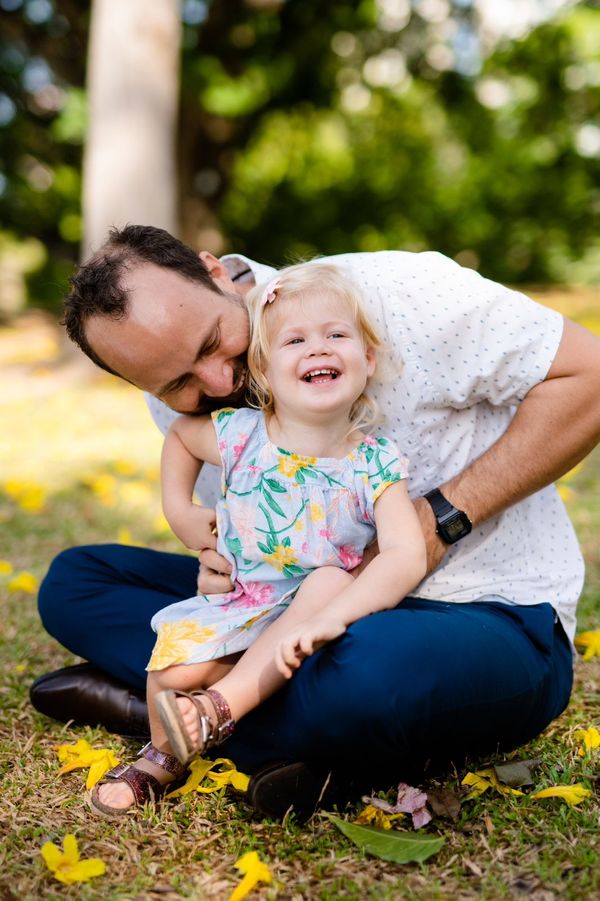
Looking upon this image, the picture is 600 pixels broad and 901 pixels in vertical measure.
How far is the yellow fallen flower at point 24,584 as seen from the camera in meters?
3.39

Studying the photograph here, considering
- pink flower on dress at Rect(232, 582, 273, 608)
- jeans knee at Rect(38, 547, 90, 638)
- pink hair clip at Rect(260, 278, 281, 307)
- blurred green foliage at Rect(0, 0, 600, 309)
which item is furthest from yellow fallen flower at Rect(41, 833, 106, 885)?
blurred green foliage at Rect(0, 0, 600, 309)

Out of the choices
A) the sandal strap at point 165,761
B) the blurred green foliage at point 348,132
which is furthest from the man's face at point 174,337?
the blurred green foliage at point 348,132

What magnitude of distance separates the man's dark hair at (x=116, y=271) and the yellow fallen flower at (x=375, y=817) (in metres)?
1.22

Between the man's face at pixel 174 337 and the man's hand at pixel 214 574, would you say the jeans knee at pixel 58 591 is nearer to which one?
the man's hand at pixel 214 574

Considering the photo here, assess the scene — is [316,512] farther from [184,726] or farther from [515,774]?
[515,774]

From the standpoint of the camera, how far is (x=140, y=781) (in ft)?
6.55

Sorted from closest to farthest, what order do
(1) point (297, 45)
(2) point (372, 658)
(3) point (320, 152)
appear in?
1. (2) point (372, 658)
2. (1) point (297, 45)
3. (3) point (320, 152)

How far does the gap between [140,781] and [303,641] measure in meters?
0.54

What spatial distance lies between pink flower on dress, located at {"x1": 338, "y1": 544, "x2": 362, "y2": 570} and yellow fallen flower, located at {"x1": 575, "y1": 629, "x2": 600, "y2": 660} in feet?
3.35

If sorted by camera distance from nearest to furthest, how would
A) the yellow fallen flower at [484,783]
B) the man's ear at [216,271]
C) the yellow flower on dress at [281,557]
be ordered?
the yellow fallen flower at [484,783]
the yellow flower on dress at [281,557]
the man's ear at [216,271]

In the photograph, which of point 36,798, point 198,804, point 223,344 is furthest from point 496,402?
point 36,798

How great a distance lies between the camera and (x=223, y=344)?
222cm

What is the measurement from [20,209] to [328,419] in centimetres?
1239

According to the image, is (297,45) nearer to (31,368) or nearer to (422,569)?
(31,368)
